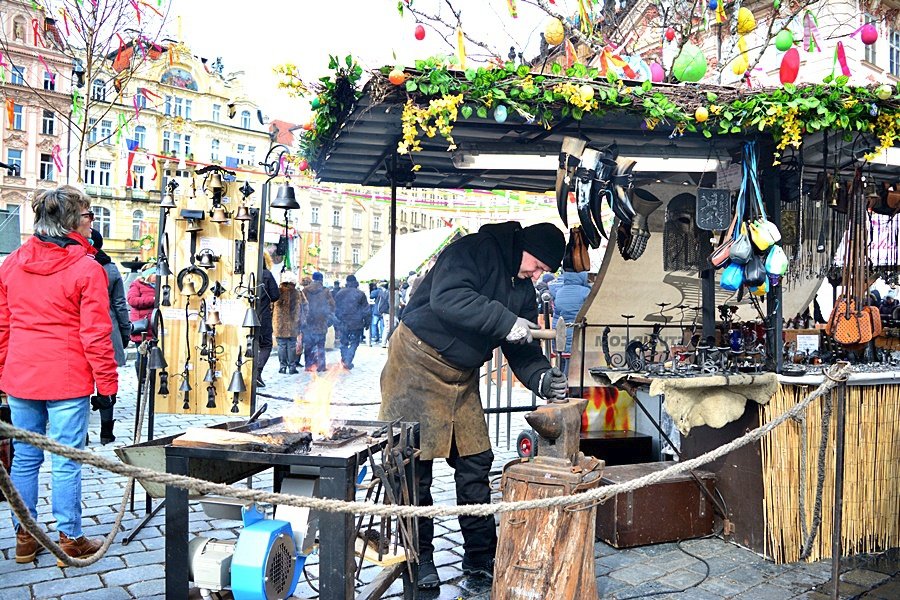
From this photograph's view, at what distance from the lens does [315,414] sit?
3646 mm

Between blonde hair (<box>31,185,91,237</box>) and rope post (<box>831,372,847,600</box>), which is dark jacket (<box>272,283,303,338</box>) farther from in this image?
rope post (<box>831,372,847,600</box>)

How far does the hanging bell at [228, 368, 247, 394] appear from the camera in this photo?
564 centimetres

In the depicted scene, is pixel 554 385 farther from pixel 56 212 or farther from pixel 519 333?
pixel 56 212

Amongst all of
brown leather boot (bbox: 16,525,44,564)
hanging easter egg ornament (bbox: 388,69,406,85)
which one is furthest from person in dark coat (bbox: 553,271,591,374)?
brown leather boot (bbox: 16,525,44,564)

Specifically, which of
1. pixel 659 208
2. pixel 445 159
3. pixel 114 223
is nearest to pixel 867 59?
pixel 659 208

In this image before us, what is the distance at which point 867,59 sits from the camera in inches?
808

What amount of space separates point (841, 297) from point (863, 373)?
99 cm

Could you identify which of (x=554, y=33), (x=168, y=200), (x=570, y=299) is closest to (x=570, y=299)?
(x=570, y=299)

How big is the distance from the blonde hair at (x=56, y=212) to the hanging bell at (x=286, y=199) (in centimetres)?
180

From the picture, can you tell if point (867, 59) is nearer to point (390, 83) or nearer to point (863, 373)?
point (863, 373)

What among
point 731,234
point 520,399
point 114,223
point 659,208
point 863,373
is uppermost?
point 114,223

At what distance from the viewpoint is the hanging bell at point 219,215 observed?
5691mm

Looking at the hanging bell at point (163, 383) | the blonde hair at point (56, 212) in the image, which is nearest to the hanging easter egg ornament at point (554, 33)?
the blonde hair at point (56, 212)

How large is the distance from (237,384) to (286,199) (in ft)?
5.03
